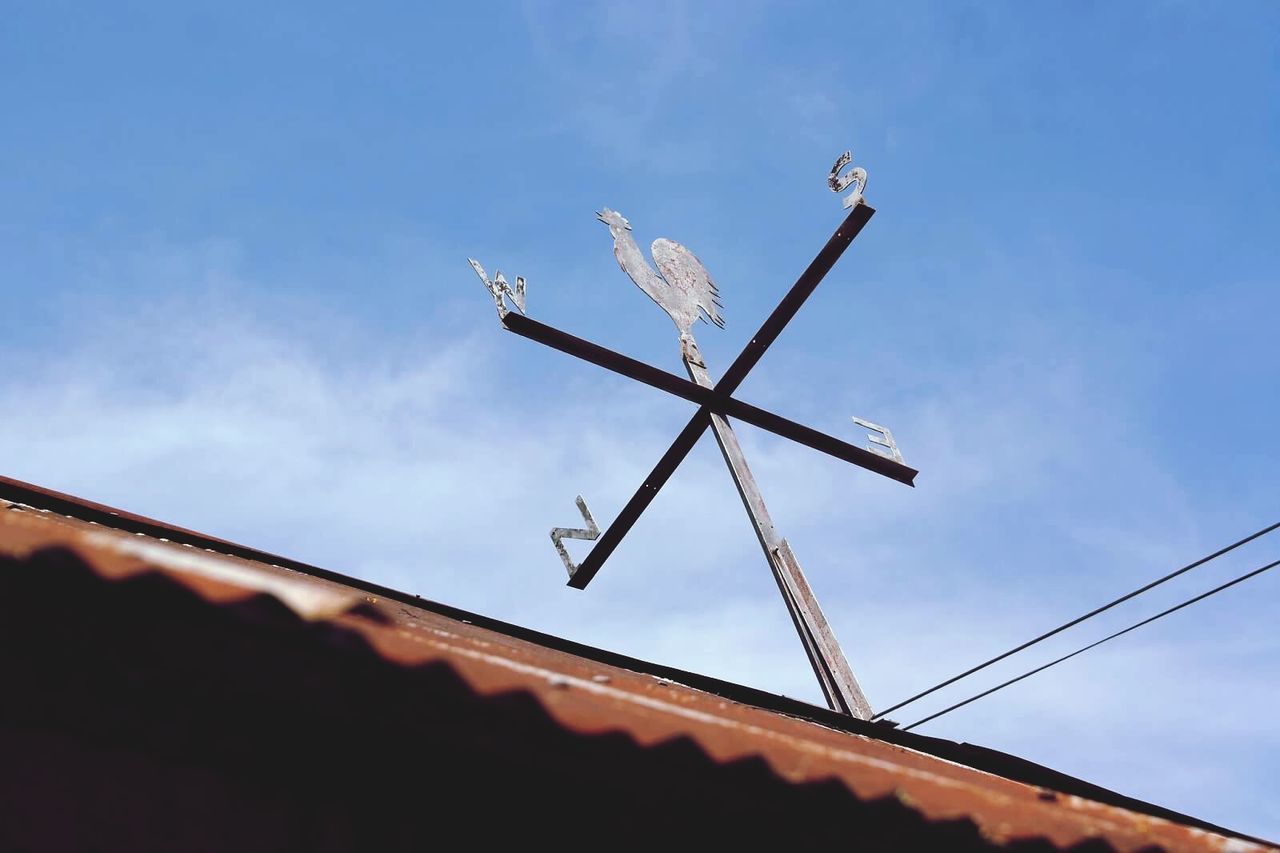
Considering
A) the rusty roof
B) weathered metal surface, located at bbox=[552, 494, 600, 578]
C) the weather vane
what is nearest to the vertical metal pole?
the weather vane

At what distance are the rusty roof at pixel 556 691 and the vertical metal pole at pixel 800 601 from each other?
2.39 meters

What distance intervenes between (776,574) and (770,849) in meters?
3.13

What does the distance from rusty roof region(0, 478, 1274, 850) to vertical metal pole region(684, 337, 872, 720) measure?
239 centimetres

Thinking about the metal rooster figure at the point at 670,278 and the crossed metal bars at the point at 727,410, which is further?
the metal rooster figure at the point at 670,278

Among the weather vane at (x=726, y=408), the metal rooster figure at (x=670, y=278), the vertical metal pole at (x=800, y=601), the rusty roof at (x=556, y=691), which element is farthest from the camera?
the metal rooster figure at (x=670, y=278)

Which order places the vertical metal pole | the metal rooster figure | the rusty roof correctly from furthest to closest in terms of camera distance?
the metal rooster figure → the vertical metal pole → the rusty roof

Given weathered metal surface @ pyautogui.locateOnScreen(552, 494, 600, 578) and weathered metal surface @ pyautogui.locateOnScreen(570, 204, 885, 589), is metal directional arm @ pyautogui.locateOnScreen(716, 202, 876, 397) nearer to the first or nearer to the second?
weathered metal surface @ pyautogui.locateOnScreen(570, 204, 885, 589)

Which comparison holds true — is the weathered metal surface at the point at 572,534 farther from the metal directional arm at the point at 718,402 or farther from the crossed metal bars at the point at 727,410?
the metal directional arm at the point at 718,402

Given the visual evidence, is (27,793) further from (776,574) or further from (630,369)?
(630,369)

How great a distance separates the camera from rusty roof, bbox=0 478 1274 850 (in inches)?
61.3

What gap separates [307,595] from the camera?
164cm

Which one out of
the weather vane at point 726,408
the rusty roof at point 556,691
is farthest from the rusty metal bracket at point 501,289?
the rusty roof at point 556,691

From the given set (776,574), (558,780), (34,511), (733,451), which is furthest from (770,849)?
(733,451)

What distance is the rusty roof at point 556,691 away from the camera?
1.56 meters
